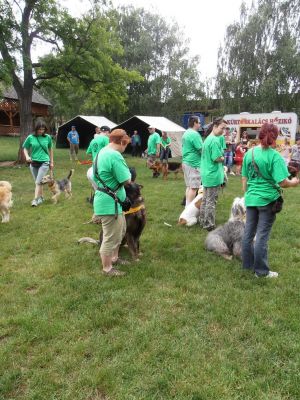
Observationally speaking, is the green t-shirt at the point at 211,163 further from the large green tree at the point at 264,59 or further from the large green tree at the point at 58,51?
the large green tree at the point at 264,59

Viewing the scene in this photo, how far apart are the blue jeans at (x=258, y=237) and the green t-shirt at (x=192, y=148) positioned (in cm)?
246

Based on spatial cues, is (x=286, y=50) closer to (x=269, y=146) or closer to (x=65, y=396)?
(x=269, y=146)

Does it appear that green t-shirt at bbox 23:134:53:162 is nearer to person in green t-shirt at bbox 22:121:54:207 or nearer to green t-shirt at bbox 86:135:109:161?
person in green t-shirt at bbox 22:121:54:207

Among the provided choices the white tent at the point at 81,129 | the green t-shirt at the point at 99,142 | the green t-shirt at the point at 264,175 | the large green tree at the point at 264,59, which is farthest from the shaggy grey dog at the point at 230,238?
the large green tree at the point at 264,59

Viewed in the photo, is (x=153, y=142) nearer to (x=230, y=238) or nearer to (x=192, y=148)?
(x=192, y=148)

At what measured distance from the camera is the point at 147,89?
103 feet

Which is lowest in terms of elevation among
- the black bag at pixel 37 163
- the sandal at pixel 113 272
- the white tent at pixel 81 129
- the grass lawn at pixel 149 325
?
the grass lawn at pixel 149 325

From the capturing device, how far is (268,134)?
3.57 m

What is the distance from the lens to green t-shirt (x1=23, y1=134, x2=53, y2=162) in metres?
7.33

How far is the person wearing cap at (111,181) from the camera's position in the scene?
3.79 metres

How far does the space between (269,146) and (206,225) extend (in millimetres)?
2759

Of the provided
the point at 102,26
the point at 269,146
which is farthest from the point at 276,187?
the point at 102,26

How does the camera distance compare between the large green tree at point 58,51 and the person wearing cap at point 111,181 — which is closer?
the person wearing cap at point 111,181

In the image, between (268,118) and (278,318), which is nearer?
(278,318)
